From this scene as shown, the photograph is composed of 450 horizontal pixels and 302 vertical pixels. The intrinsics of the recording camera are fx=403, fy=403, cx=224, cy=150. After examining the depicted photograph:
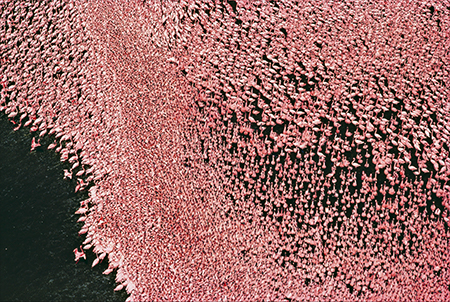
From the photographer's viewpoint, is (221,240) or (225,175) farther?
(225,175)

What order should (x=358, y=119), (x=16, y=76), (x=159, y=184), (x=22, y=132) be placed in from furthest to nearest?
(x=16, y=76) < (x=22, y=132) < (x=358, y=119) < (x=159, y=184)

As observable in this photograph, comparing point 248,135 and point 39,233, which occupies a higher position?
point 248,135

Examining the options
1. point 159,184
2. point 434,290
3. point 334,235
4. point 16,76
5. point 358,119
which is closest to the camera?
point 434,290

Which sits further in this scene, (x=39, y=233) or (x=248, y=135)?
(x=248, y=135)

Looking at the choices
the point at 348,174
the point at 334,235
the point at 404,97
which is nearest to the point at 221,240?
the point at 334,235

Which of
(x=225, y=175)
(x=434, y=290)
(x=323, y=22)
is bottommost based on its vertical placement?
(x=434, y=290)

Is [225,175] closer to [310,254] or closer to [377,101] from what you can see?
[310,254]
